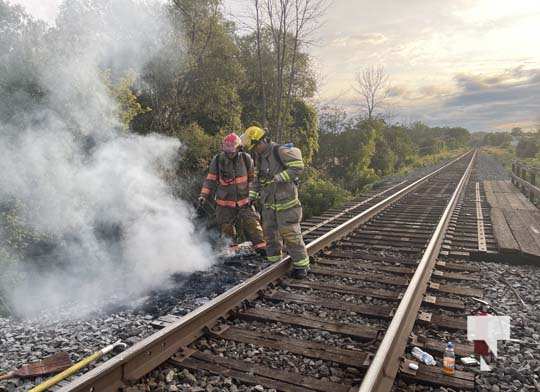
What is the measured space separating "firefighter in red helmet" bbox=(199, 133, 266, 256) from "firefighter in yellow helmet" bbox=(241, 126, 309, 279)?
0.68 m

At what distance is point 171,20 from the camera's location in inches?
483

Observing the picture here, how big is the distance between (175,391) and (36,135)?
4.81 m

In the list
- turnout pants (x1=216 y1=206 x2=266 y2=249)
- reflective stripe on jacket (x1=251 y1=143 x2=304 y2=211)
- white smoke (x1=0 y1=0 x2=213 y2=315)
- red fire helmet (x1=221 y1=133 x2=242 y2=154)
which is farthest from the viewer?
turnout pants (x1=216 y1=206 x2=266 y2=249)

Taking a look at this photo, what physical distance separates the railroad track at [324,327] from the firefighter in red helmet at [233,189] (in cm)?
104

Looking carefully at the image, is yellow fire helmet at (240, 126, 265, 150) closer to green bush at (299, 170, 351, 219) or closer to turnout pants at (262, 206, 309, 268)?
turnout pants at (262, 206, 309, 268)

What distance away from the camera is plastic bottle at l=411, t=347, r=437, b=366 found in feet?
11.6

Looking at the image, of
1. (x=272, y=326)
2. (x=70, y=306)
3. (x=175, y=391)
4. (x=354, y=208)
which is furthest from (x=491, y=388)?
(x=354, y=208)

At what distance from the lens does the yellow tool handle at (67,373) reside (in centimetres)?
304

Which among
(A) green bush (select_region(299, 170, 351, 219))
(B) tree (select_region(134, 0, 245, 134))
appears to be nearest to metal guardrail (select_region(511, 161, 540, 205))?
(A) green bush (select_region(299, 170, 351, 219))

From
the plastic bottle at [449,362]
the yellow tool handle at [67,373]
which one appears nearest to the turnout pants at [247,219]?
the yellow tool handle at [67,373]

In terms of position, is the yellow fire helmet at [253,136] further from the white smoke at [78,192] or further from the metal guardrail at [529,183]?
the metal guardrail at [529,183]

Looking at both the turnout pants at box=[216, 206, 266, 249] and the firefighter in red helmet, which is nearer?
the firefighter in red helmet

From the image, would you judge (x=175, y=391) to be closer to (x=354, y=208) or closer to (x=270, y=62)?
(x=354, y=208)

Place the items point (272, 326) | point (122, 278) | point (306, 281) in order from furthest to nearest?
1. point (122, 278)
2. point (306, 281)
3. point (272, 326)
